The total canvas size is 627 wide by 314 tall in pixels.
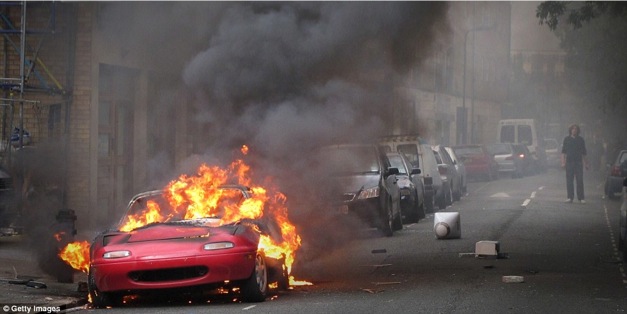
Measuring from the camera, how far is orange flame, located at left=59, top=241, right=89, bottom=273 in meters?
12.7

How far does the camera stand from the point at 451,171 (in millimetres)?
29469

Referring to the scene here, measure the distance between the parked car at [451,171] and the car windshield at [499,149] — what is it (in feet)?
52.9

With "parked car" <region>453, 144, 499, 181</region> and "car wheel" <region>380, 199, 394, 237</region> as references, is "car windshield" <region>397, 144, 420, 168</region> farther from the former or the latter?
"parked car" <region>453, 144, 499, 181</region>

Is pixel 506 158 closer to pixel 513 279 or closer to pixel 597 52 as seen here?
pixel 597 52

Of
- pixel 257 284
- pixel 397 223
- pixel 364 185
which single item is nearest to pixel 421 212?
pixel 397 223

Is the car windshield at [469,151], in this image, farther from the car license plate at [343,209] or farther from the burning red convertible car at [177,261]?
the burning red convertible car at [177,261]

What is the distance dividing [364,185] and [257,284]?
7990 millimetres

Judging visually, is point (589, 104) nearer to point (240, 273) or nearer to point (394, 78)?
point (394, 78)

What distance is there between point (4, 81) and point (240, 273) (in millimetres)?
9694

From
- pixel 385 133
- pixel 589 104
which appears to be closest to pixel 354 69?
pixel 385 133

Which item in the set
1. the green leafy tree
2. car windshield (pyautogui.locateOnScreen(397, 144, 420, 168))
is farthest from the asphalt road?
the green leafy tree

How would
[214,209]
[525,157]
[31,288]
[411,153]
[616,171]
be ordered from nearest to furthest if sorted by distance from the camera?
[31,288], [214,209], [411,153], [616,171], [525,157]

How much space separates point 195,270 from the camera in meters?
10.6

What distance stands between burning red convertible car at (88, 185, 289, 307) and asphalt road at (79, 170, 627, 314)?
0.22 metres
